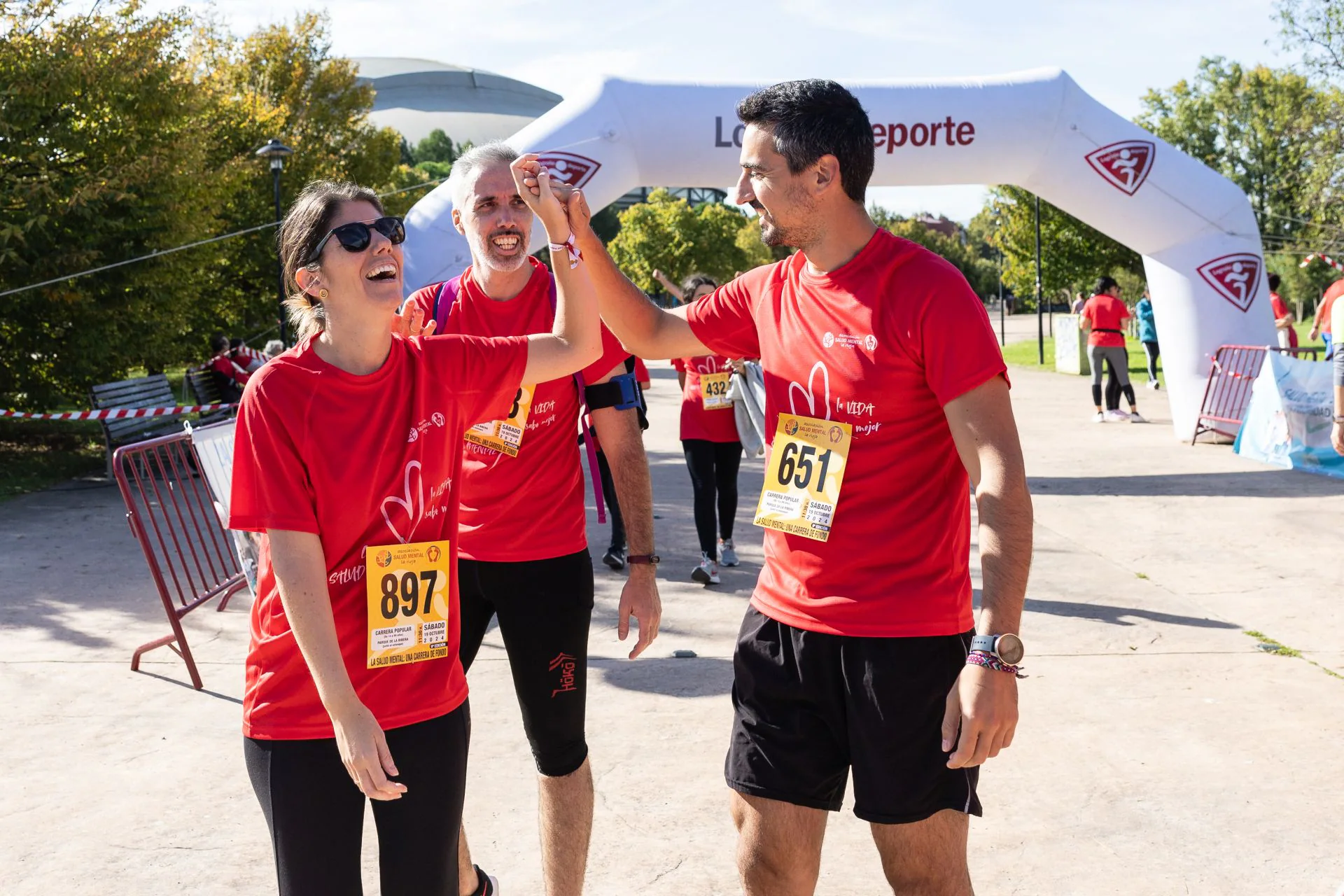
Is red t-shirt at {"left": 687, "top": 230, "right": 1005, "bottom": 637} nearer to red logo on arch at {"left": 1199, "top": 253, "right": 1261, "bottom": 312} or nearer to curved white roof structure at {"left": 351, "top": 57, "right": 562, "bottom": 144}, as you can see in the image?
red logo on arch at {"left": 1199, "top": 253, "right": 1261, "bottom": 312}

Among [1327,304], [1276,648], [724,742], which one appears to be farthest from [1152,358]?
[724,742]

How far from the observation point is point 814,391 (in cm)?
262

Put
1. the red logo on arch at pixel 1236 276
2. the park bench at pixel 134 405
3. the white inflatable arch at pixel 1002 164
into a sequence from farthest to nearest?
the park bench at pixel 134 405 < the red logo on arch at pixel 1236 276 < the white inflatable arch at pixel 1002 164

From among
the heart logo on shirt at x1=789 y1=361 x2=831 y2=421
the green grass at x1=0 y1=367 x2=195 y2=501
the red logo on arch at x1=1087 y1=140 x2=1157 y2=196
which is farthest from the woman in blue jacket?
the heart logo on shirt at x1=789 y1=361 x2=831 y2=421

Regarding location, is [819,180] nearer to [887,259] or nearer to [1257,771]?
[887,259]

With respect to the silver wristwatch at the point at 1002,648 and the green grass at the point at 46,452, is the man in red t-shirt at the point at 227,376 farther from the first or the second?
the silver wristwatch at the point at 1002,648

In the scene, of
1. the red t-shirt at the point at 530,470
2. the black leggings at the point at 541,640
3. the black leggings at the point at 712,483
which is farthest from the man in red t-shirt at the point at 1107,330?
the black leggings at the point at 541,640

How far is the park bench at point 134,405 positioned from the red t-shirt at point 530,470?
10.1 m

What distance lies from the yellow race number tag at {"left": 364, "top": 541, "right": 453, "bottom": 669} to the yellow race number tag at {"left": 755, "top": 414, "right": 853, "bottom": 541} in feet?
2.41

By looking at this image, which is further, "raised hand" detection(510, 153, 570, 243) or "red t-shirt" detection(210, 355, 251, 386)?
"red t-shirt" detection(210, 355, 251, 386)

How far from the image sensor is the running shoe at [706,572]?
24.6 ft

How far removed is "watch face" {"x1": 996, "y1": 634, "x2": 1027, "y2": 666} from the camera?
2.22 meters

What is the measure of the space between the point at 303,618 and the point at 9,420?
14918 millimetres

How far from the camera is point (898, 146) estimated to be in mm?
11547
